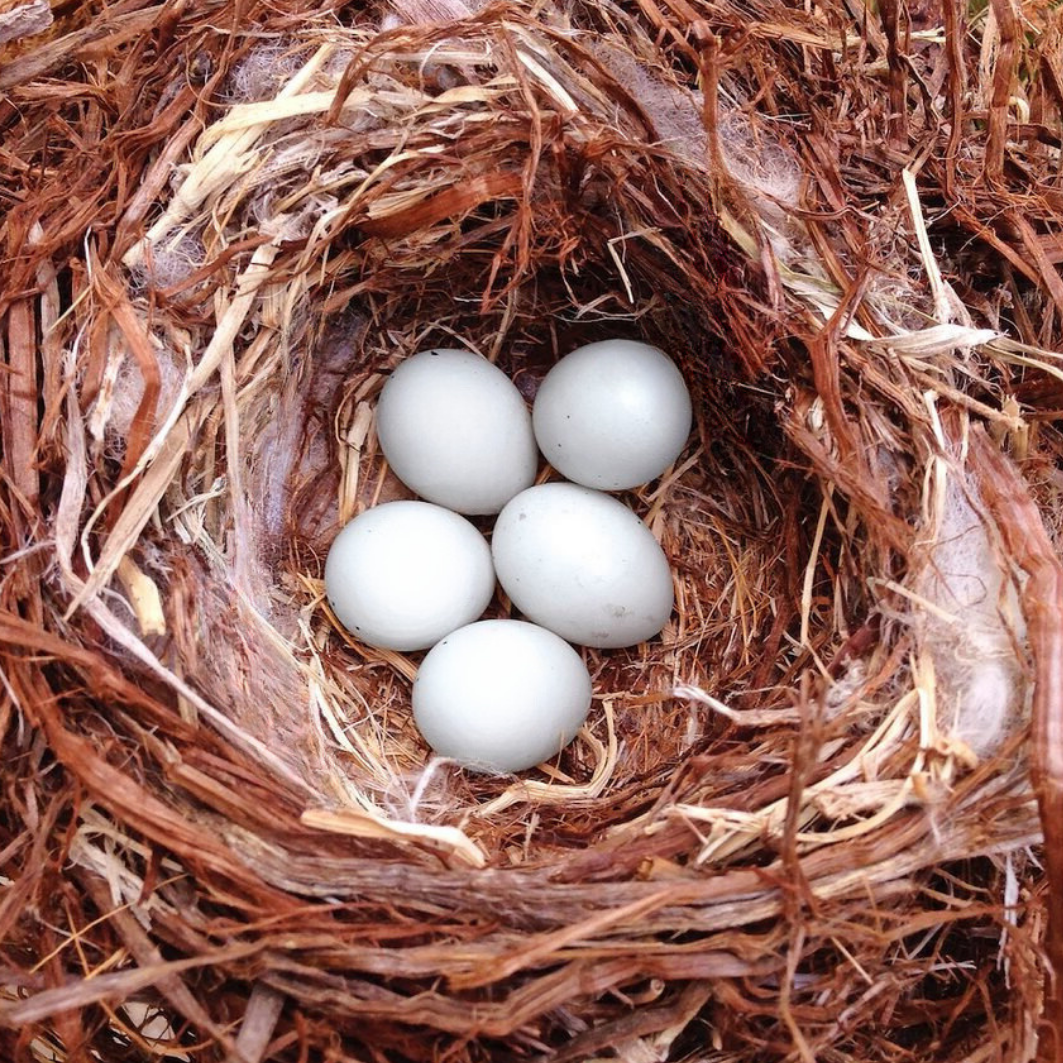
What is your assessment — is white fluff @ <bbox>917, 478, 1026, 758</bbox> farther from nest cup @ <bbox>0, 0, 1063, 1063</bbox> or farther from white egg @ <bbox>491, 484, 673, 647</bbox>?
white egg @ <bbox>491, 484, 673, 647</bbox>

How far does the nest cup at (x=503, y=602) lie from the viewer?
78cm

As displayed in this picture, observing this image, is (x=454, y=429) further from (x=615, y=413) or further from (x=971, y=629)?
(x=971, y=629)

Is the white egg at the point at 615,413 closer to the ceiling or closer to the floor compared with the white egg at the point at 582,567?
closer to the ceiling

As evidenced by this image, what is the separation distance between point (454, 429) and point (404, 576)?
6.3 inches

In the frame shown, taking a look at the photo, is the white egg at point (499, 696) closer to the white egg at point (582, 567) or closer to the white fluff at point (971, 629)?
the white egg at point (582, 567)

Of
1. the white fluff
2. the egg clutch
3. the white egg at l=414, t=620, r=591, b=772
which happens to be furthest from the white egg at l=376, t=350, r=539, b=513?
the white fluff

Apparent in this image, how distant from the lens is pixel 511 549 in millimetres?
1141

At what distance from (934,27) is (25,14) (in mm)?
879

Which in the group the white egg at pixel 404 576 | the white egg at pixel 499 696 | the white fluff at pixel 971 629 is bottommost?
the white egg at pixel 499 696

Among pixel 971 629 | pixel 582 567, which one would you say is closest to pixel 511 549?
pixel 582 567

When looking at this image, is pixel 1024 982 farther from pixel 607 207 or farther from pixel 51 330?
pixel 51 330

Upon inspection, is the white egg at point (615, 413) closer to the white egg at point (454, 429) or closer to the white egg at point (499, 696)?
the white egg at point (454, 429)

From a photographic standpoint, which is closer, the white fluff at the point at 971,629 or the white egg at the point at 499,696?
the white fluff at the point at 971,629

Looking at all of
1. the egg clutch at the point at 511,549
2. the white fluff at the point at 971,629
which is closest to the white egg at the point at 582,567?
the egg clutch at the point at 511,549
